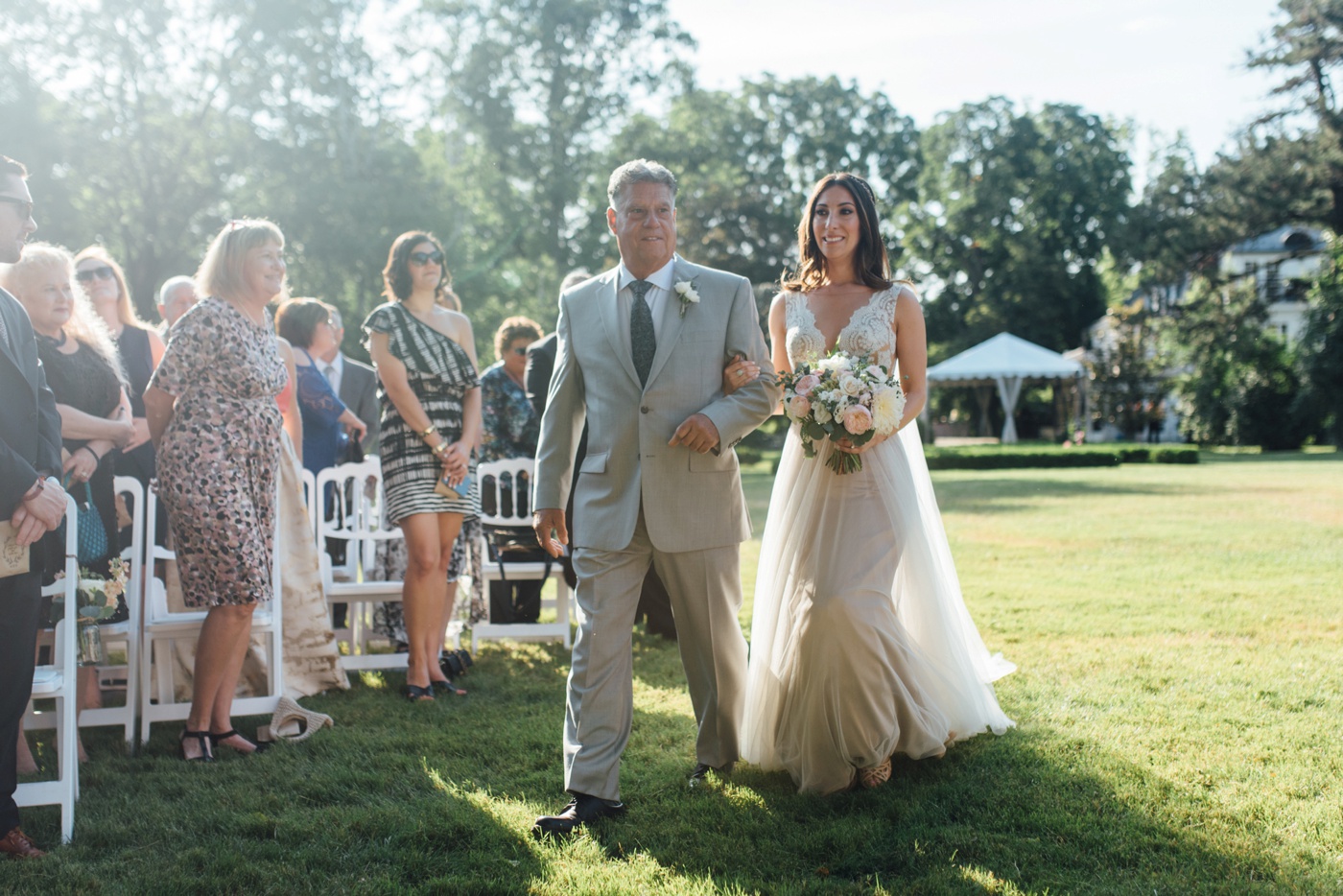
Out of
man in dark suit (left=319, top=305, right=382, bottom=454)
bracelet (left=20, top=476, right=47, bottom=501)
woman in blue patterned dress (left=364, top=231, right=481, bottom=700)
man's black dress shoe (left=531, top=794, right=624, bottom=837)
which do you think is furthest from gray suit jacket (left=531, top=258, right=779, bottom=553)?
man in dark suit (left=319, top=305, right=382, bottom=454)

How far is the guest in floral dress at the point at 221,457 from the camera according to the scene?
5.04 m

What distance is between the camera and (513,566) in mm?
7570

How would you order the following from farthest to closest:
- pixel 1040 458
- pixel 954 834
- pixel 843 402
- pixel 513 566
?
pixel 1040 458, pixel 513 566, pixel 843 402, pixel 954 834

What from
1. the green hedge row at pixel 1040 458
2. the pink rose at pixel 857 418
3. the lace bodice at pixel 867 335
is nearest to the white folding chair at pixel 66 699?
the pink rose at pixel 857 418

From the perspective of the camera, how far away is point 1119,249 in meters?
52.3

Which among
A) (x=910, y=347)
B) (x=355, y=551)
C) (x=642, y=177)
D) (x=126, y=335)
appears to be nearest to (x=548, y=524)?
(x=642, y=177)

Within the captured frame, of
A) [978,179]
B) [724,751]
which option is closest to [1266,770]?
[724,751]

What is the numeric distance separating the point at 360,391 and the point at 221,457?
4077mm

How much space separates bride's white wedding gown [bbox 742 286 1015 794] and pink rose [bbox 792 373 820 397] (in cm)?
37

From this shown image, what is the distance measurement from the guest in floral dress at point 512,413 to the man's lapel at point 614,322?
3.85 meters

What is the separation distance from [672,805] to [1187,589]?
6.31 metres

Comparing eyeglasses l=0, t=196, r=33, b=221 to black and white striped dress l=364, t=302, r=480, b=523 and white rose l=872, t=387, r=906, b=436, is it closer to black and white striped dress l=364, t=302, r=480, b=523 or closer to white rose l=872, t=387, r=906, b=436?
black and white striped dress l=364, t=302, r=480, b=523

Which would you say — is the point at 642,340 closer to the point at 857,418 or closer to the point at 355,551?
the point at 857,418

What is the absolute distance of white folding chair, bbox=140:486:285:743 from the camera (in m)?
5.40
